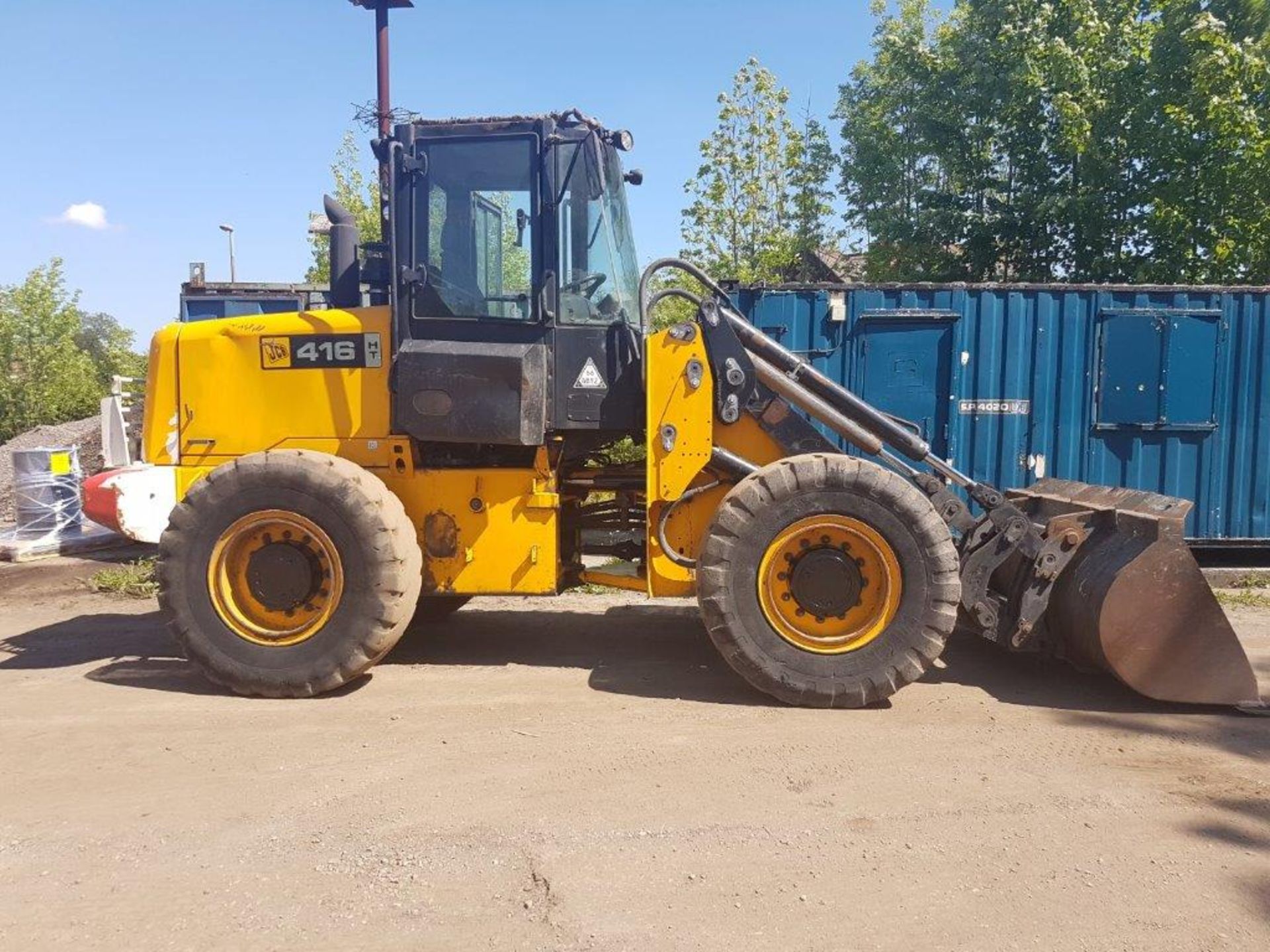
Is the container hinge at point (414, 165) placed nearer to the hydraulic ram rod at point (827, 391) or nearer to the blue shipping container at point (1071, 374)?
the hydraulic ram rod at point (827, 391)

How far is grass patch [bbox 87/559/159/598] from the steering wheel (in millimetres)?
5205

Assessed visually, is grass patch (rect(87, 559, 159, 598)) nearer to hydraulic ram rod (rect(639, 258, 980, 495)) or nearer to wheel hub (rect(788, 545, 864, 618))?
hydraulic ram rod (rect(639, 258, 980, 495))

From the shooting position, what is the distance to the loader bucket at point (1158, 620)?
4.75 m

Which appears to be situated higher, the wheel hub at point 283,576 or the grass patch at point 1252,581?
the wheel hub at point 283,576

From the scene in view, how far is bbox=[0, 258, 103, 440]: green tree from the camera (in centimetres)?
1914

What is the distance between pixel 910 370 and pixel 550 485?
5.49m

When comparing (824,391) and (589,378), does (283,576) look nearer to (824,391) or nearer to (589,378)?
(589,378)

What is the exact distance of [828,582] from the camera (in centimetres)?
498

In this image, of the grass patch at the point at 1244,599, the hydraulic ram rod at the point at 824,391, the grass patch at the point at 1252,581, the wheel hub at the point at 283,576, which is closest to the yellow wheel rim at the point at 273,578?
the wheel hub at the point at 283,576

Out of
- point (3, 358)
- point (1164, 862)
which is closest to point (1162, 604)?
point (1164, 862)

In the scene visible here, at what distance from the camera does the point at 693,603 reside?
26.3 feet

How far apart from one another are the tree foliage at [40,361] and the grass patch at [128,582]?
487 inches

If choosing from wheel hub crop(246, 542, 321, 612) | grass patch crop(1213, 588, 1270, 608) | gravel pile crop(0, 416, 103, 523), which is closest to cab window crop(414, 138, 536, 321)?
wheel hub crop(246, 542, 321, 612)

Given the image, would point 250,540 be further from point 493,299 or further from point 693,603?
point 693,603
